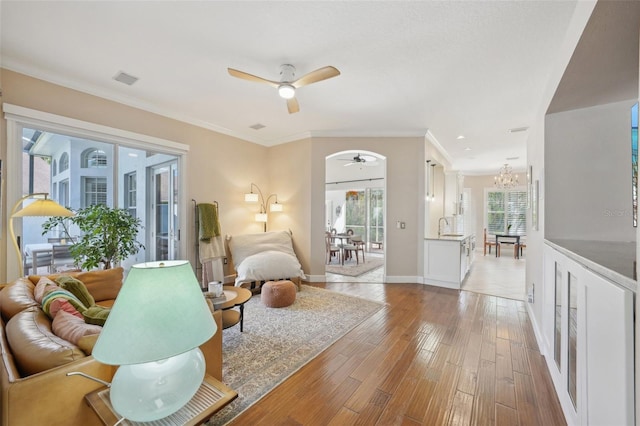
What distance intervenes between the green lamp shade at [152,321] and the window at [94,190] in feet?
11.0

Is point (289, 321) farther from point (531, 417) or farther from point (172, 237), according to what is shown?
point (172, 237)

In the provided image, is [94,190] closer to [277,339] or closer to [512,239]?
[277,339]

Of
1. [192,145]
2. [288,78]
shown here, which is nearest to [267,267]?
[192,145]

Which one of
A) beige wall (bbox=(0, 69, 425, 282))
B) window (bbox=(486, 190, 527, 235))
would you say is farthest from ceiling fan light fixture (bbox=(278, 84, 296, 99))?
window (bbox=(486, 190, 527, 235))

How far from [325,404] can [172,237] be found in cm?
368

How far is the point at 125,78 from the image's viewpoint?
3.05 metres

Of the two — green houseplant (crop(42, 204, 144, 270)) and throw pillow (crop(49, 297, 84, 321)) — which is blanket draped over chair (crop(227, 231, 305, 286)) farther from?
throw pillow (crop(49, 297, 84, 321))

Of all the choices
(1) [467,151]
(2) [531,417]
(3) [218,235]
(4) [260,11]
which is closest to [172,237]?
(3) [218,235]

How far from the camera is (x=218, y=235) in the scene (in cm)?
449

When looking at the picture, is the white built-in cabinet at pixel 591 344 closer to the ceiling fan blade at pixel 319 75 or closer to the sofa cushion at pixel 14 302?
the ceiling fan blade at pixel 319 75

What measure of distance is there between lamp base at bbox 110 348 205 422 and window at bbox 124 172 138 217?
3486 mm

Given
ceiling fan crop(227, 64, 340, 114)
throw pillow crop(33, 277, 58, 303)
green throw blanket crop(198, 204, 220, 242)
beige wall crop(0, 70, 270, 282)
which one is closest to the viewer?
throw pillow crop(33, 277, 58, 303)

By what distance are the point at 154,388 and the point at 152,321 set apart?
0.29 m

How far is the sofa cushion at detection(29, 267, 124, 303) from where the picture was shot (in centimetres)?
275
